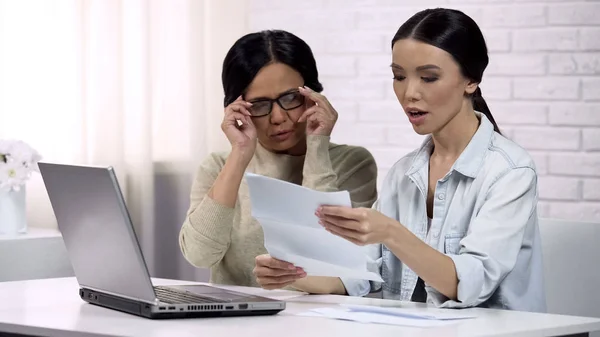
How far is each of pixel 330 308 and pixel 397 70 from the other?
519 mm

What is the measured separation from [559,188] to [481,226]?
107 centimetres

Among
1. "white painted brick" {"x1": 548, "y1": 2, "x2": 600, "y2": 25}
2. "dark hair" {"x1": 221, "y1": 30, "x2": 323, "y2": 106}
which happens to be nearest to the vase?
"dark hair" {"x1": 221, "y1": 30, "x2": 323, "y2": 106}

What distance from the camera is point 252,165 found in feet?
8.14

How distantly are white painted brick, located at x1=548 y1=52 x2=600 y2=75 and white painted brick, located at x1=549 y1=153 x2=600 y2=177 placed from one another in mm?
233

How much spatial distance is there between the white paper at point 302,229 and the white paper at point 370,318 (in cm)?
7

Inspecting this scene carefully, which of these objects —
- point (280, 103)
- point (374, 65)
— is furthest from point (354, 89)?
point (280, 103)

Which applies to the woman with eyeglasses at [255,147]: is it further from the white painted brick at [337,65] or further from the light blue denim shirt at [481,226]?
the white painted brick at [337,65]

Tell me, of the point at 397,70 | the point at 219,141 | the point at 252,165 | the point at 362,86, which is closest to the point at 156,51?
the point at 219,141

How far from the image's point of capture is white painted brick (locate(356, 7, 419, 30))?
10.1 feet


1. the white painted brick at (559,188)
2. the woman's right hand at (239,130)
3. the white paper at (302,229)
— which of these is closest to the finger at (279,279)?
the white paper at (302,229)

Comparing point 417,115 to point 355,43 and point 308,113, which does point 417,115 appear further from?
point 355,43

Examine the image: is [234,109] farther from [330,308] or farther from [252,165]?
[330,308]

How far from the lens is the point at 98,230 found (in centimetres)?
169

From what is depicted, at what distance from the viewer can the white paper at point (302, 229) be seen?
1.62m
